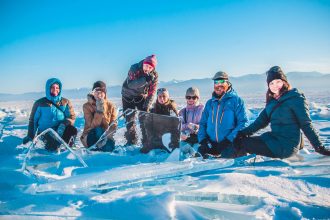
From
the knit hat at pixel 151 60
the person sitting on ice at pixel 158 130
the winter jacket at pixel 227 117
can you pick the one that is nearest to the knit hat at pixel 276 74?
the winter jacket at pixel 227 117

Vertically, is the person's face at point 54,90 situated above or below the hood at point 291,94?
above

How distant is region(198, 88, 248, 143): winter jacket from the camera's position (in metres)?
3.66

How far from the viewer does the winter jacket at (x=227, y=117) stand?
3.66 meters

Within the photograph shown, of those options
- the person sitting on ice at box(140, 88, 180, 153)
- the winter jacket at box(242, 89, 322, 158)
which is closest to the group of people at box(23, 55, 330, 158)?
the winter jacket at box(242, 89, 322, 158)

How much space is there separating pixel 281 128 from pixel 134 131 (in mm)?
2120

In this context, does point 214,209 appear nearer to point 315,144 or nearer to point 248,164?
point 248,164

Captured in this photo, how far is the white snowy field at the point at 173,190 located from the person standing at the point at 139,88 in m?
0.98

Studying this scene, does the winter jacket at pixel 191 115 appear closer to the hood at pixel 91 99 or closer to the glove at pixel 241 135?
the glove at pixel 241 135

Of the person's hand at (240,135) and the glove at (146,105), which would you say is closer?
the person's hand at (240,135)

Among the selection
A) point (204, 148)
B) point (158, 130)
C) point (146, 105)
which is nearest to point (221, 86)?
point (204, 148)

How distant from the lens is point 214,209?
1.92 meters

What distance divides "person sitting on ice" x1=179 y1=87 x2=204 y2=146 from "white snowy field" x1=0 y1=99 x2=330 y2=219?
1.13 meters

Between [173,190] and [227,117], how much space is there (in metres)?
1.73

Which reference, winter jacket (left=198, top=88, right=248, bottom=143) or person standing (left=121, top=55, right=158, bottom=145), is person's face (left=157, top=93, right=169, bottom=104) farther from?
winter jacket (left=198, top=88, right=248, bottom=143)
